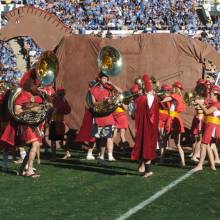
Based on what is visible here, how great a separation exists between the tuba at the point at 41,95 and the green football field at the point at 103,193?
0.94 meters

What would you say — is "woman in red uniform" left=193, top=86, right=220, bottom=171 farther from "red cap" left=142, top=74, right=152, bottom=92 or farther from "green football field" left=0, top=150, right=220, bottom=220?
"red cap" left=142, top=74, right=152, bottom=92

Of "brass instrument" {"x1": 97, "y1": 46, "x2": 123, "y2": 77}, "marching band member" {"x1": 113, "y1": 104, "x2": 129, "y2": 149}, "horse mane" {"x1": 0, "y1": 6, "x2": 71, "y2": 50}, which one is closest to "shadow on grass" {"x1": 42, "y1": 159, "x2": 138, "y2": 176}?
"brass instrument" {"x1": 97, "y1": 46, "x2": 123, "y2": 77}

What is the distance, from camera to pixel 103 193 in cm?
1002

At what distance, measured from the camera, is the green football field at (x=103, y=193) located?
858 cm

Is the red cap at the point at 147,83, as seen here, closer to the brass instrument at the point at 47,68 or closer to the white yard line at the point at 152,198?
the white yard line at the point at 152,198

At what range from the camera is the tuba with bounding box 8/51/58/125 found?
445 inches

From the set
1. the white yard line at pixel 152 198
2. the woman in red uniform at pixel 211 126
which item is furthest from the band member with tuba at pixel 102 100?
the white yard line at pixel 152 198

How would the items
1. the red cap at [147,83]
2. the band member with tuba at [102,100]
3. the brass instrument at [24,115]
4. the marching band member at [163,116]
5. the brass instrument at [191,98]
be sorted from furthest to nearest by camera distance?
1. the marching band member at [163,116]
2. the band member with tuba at [102,100]
3. the brass instrument at [191,98]
4. the red cap at [147,83]
5. the brass instrument at [24,115]

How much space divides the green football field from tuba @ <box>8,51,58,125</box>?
936 mm

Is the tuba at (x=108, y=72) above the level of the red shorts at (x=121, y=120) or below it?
above

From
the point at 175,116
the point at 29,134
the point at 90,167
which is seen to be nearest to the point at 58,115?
the point at 90,167

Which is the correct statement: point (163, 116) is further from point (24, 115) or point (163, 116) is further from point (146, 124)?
point (24, 115)

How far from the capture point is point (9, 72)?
26.4 metres

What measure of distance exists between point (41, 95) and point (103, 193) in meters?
2.29
